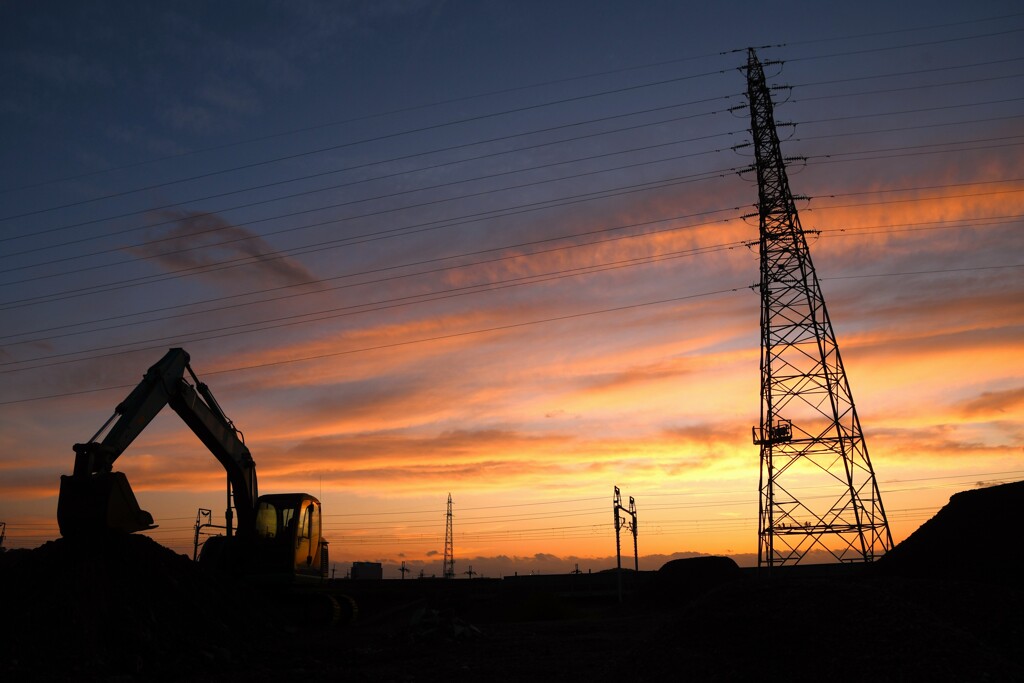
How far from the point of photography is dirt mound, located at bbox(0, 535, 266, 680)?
17.5m

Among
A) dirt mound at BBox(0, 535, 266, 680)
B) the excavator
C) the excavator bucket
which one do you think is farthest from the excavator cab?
the excavator bucket

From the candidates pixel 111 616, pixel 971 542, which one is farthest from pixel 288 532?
pixel 971 542

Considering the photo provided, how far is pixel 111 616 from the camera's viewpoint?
760 inches

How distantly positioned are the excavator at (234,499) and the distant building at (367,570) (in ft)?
163

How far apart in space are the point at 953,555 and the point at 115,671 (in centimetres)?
2313

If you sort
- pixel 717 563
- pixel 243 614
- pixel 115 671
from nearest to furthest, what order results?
pixel 115 671, pixel 243 614, pixel 717 563

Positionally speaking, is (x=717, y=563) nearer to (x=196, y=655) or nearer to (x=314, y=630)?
(x=314, y=630)

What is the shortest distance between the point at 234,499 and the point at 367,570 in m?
52.6

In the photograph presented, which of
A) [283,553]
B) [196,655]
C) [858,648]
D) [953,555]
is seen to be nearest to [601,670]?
[858,648]

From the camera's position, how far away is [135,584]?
2095 cm

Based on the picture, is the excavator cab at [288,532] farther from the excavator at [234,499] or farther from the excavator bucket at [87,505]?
the excavator bucket at [87,505]

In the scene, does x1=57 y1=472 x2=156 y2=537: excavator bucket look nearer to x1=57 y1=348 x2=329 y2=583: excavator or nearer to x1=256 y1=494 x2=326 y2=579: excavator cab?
x1=57 y1=348 x2=329 y2=583: excavator

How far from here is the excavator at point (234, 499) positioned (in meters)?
23.3

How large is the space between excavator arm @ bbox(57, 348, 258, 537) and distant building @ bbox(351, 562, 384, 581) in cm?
5185
